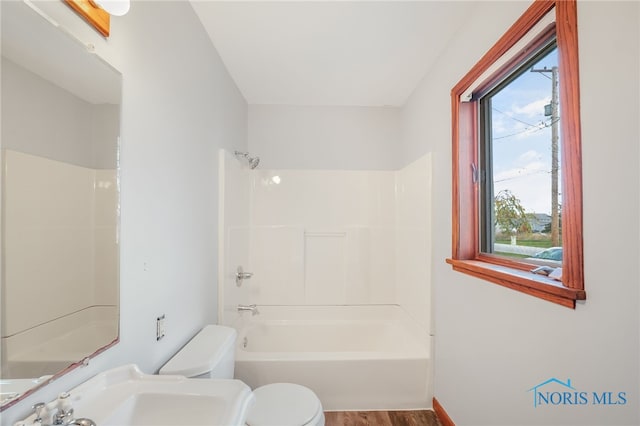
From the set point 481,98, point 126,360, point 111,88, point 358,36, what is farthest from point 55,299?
point 481,98

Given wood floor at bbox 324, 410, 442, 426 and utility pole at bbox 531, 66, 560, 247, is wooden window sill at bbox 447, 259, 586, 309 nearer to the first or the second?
utility pole at bbox 531, 66, 560, 247

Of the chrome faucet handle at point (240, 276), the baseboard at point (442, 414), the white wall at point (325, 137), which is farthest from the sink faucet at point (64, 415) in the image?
the white wall at point (325, 137)

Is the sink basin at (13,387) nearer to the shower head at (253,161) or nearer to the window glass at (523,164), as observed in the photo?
the window glass at (523,164)

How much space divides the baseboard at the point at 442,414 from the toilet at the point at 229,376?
89 centimetres

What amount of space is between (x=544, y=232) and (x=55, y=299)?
5.68 ft

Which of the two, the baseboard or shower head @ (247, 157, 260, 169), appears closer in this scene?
the baseboard

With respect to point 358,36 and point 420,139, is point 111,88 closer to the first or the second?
point 358,36

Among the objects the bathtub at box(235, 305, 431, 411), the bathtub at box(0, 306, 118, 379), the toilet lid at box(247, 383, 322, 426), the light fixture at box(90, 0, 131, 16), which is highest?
the light fixture at box(90, 0, 131, 16)

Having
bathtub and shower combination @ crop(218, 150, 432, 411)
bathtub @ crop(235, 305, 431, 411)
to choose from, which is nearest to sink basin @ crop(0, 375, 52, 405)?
bathtub @ crop(235, 305, 431, 411)

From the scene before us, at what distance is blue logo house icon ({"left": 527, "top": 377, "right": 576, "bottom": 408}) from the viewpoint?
3.35 ft

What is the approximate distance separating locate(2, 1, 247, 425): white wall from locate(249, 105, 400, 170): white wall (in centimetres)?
101

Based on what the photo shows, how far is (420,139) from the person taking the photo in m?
2.47

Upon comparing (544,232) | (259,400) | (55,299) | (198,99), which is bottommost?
(259,400)

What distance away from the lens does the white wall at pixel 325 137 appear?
3.02 metres
